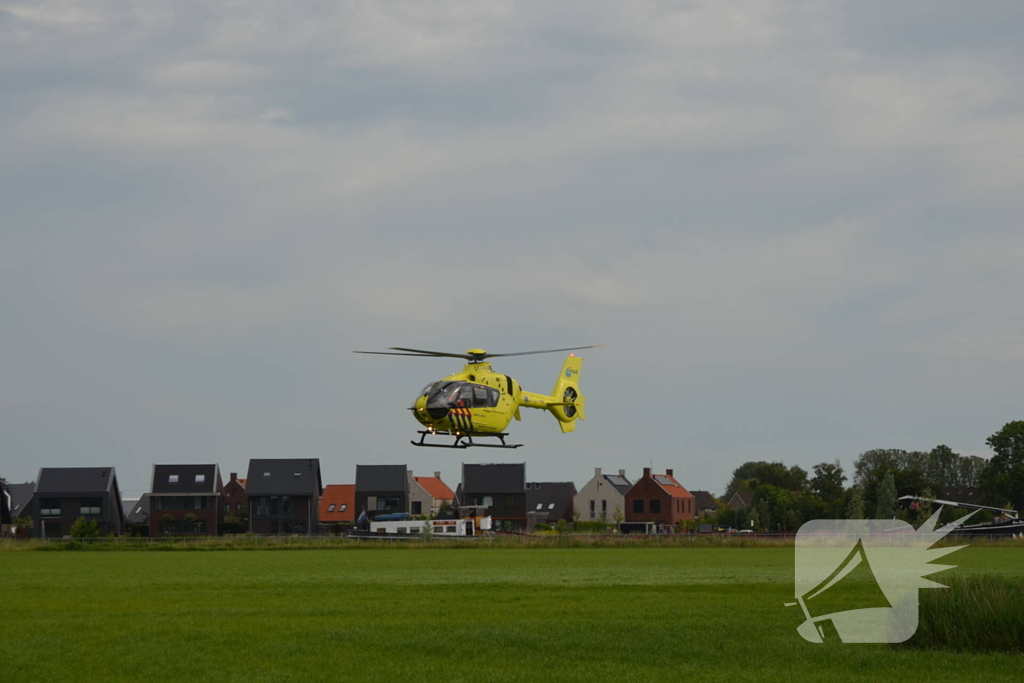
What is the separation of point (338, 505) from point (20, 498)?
35875mm

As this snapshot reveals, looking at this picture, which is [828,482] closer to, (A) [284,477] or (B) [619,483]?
(B) [619,483]

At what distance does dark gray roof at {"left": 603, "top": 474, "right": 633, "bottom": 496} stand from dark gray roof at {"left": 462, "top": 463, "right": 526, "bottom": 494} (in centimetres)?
1160

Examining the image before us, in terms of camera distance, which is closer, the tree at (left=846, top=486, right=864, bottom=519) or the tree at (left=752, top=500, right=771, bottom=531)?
the tree at (left=846, top=486, right=864, bottom=519)

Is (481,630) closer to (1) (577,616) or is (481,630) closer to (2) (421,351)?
(1) (577,616)

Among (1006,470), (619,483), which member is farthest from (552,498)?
(1006,470)

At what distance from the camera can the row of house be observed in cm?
10319

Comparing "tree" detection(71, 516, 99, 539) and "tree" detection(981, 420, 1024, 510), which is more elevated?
"tree" detection(981, 420, 1024, 510)

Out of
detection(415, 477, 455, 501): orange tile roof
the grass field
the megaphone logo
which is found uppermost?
detection(415, 477, 455, 501): orange tile roof

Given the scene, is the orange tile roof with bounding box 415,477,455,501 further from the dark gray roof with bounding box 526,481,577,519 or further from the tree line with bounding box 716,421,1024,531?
the tree line with bounding box 716,421,1024,531

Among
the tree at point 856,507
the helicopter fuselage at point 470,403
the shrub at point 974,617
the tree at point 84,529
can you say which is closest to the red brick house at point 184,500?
the tree at point 84,529

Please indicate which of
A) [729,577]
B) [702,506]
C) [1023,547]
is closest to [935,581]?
[729,577]

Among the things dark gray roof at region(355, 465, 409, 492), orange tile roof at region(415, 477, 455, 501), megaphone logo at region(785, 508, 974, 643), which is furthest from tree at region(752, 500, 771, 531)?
megaphone logo at region(785, 508, 974, 643)

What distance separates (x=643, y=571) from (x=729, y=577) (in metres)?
4.75

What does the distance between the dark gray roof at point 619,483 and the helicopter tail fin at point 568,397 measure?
71151 millimetres
